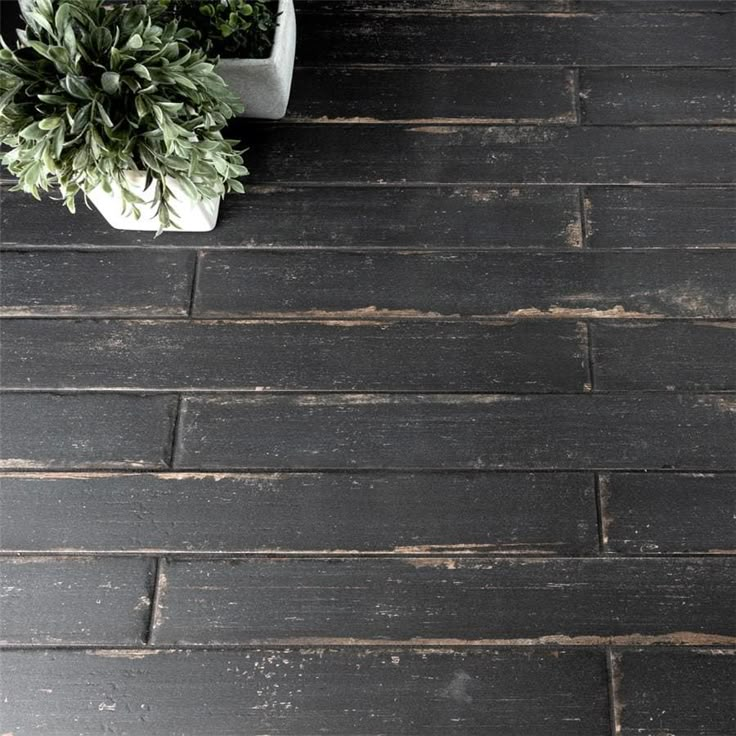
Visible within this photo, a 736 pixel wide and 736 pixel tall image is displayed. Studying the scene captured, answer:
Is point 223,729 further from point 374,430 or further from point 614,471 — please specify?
point 614,471

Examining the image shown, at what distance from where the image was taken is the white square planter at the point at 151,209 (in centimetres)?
131

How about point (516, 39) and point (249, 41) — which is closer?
point (249, 41)

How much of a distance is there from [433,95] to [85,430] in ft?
2.97

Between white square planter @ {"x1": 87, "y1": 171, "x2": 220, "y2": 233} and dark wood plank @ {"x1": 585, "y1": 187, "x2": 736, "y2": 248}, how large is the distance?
684mm

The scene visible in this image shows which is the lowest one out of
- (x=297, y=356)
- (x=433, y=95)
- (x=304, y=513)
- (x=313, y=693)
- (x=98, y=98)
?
(x=313, y=693)

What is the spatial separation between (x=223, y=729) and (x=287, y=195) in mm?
907

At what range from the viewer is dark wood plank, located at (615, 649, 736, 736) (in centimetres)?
118

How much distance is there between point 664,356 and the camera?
54.2 inches

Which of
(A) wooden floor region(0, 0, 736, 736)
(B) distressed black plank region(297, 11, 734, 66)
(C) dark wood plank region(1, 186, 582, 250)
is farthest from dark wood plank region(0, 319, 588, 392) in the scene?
(B) distressed black plank region(297, 11, 734, 66)

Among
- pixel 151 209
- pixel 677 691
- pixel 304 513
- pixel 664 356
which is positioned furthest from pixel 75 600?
pixel 664 356

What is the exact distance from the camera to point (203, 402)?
136 cm

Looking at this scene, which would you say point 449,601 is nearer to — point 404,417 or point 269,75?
point 404,417

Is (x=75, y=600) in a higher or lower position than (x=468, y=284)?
lower

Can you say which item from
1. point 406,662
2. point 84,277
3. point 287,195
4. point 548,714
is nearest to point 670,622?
point 548,714
